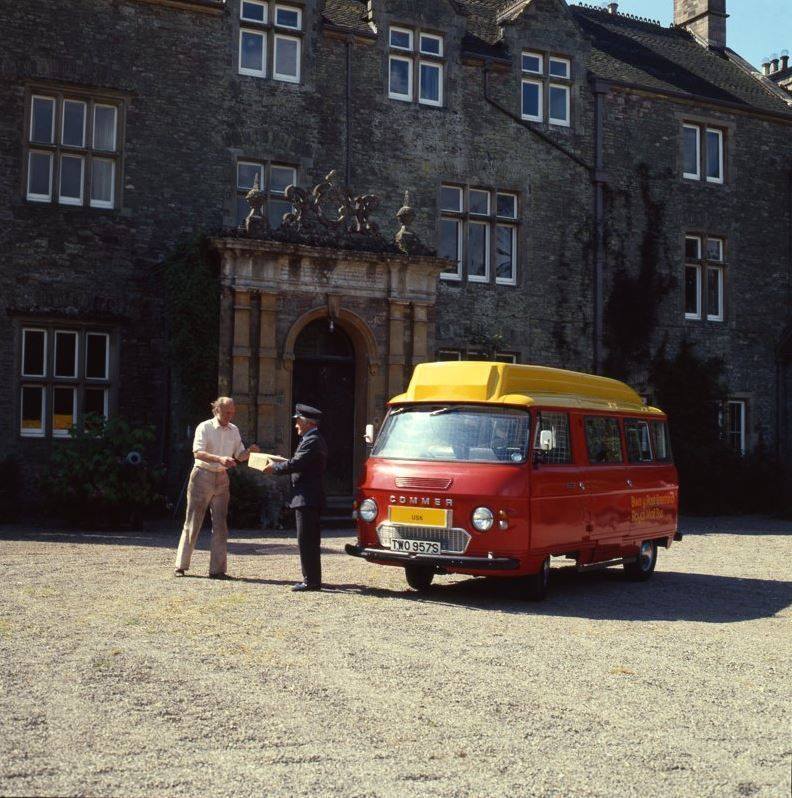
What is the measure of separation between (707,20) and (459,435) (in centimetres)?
2233

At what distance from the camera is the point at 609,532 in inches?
451

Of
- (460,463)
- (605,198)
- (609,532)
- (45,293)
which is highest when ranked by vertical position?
(605,198)

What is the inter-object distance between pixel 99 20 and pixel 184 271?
4.98 metres

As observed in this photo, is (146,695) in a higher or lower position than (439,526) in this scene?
lower

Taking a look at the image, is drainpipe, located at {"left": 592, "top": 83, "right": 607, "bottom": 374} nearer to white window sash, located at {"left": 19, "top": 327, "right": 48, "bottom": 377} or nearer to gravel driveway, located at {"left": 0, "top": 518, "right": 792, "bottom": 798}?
white window sash, located at {"left": 19, "top": 327, "right": 48, "bottom": 377}

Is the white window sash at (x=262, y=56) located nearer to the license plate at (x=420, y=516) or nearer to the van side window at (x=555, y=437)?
the van side window at (x=555, y=437)

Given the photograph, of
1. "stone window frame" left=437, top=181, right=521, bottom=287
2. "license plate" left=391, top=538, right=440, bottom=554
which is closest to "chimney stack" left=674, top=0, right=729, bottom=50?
"stone window frame" left=437, top=181, right=521, bottom=287

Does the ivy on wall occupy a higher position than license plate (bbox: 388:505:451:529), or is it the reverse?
the ivy on wall

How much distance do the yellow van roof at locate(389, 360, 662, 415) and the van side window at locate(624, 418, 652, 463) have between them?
54 centimetres

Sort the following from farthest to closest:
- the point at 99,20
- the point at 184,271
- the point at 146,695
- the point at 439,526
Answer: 1. the point at 99,20
2. the point at 184,271
3. the point at 439,526
4. the point at 146,695

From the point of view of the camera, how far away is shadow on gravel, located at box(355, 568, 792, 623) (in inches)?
388

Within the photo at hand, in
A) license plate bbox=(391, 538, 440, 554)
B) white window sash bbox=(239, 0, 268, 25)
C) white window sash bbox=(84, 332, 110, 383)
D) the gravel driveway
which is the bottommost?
the gravel driveway

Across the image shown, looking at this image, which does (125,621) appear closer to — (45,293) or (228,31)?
(45,293)

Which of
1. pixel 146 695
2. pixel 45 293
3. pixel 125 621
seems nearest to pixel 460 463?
pixel 125 621
